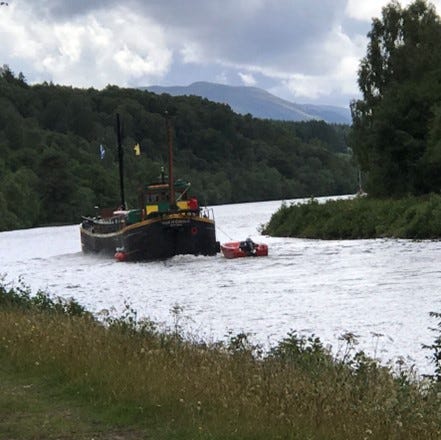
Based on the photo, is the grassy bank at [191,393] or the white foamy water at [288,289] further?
the white foamy water at [288,289]

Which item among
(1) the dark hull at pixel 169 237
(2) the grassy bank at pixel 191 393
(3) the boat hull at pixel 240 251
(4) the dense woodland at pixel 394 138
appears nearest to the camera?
(2) the grassy bank at pixel 191 393

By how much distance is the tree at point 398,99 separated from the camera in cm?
6238

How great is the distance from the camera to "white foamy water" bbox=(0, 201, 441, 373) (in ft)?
72.0

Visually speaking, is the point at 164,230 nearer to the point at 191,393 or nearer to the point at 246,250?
the point at 246,250

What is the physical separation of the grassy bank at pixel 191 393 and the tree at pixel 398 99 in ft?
166

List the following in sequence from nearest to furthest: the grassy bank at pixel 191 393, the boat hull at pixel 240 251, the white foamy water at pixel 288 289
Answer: the grassy bank at pixel 191 393 → the white foamy water at pixel 288 289 → the boat hull at pixel 240 251

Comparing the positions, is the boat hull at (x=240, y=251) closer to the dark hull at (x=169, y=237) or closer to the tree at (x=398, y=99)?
the dark hull at (x=169, y=237)

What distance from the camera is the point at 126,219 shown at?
180 feet

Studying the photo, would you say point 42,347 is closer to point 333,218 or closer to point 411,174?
point 333,218

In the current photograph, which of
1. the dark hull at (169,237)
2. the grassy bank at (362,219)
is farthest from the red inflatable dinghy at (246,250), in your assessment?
the grassy bank at (362,219)

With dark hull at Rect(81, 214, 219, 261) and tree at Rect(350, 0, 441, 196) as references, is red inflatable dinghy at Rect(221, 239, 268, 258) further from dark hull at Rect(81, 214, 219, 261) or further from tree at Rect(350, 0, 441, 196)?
tree at Rect(350, 0, 441, 196)

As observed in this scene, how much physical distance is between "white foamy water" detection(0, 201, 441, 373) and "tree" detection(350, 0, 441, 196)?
11.1m

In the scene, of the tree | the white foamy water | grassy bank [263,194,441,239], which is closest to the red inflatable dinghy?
the white foamy water

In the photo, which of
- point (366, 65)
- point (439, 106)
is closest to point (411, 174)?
point (439, 106)
